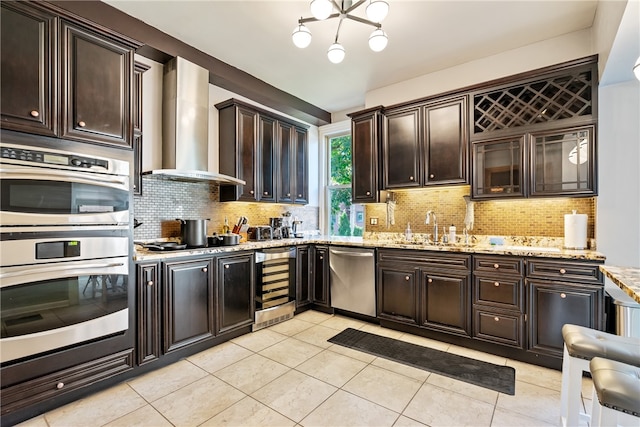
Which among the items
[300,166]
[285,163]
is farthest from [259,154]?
[300,166]

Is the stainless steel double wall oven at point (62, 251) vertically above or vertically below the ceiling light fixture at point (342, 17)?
below

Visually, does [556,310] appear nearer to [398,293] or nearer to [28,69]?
[398,293]

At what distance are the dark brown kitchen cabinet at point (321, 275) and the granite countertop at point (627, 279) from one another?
273 cm

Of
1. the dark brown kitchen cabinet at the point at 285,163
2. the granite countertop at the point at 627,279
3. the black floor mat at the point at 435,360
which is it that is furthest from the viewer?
the dark brown kitchen cabinet at the point at 285,163

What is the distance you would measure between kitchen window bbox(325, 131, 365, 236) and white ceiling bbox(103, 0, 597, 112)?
1.36 meters

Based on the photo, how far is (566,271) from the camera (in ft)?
8.30

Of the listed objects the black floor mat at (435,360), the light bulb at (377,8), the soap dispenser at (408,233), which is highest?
the light bulb at (377,8)

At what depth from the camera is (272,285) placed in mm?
3588

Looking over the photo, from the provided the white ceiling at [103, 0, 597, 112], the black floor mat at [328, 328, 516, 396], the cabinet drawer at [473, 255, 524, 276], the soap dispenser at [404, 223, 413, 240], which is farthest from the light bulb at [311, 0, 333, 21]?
the black floor mat at [328, 328, 516, 396]

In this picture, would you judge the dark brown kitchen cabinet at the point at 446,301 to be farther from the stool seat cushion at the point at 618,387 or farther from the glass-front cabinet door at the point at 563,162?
the stool seat cushion at the point at 618,387

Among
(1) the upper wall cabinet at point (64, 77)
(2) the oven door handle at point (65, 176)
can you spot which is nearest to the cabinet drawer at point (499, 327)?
(2) the oven door handle at point (65, 176)

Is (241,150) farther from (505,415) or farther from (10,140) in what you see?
(505,415)

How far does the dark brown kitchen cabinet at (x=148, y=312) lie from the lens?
2387 millimetres

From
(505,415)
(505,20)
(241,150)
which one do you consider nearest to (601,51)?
(505,20)
